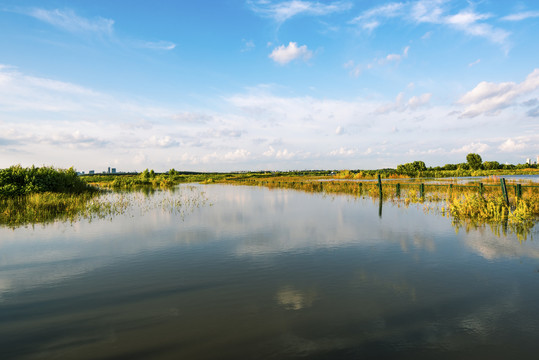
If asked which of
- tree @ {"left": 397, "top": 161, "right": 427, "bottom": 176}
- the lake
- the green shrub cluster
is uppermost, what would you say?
→ tree @ {"left": 397, "top": 161, "right": 427, "bottom": 176}

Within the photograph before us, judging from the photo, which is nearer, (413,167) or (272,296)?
(272,296)

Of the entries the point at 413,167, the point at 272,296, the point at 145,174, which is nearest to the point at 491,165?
the point at 413,167

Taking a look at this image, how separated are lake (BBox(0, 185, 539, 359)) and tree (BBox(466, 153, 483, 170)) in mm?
111860

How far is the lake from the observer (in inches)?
183

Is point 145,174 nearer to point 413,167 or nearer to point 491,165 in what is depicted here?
point 413,167

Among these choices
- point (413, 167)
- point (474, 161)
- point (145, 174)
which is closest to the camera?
point (145, 174)

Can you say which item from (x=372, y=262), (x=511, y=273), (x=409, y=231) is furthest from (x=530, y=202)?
(x=372, y=262)

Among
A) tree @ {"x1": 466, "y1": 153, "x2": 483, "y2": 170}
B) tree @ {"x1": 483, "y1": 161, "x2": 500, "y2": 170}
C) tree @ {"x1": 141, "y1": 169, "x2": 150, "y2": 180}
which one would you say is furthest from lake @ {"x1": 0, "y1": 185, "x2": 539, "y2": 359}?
tree @ {"x1": 466, "y1": 153, "x2": 483, "y2": 170}

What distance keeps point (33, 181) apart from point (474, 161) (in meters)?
124

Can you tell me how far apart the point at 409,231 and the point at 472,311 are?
26.6 feet

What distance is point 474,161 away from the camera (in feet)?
344

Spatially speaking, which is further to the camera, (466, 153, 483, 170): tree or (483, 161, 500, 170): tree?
(466, 153, 483, 170): tree

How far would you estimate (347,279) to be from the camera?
24.2 ft

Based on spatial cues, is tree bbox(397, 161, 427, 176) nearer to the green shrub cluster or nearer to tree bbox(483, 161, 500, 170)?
tree bbox(483, 161, 500, 170)
